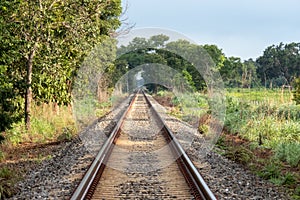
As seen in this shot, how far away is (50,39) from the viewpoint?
36.7 feet

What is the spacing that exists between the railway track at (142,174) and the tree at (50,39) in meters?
2.88

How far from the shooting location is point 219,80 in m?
27.5

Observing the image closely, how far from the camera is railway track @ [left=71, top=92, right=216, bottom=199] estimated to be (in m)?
5.83

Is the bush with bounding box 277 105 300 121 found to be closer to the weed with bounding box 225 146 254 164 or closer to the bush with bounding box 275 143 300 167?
the bush with bounding box 275 143 300 167

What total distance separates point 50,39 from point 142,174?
5.60 metres

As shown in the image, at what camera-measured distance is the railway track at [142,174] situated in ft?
19.1

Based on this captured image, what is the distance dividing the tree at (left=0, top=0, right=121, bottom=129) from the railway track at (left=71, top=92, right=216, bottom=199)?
2.88 m

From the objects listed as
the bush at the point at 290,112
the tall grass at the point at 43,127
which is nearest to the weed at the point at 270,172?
the tall grass at the point at 43,127

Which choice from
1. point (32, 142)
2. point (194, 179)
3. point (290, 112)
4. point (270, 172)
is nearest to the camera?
point (194, 179)

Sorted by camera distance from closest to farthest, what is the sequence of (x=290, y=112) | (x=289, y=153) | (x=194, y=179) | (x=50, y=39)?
(x=194, y=179), (x=289, y=153), (x=50, y=39), (x=290, y=112)

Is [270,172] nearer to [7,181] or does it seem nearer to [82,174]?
[82,174]

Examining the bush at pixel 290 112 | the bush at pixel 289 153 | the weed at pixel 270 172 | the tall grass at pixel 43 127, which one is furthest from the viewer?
the bush at pixel 290 112

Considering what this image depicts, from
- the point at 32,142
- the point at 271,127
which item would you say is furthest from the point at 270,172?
the point at 32,142

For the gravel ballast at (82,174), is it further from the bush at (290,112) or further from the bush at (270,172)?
the bush at (290,112)
